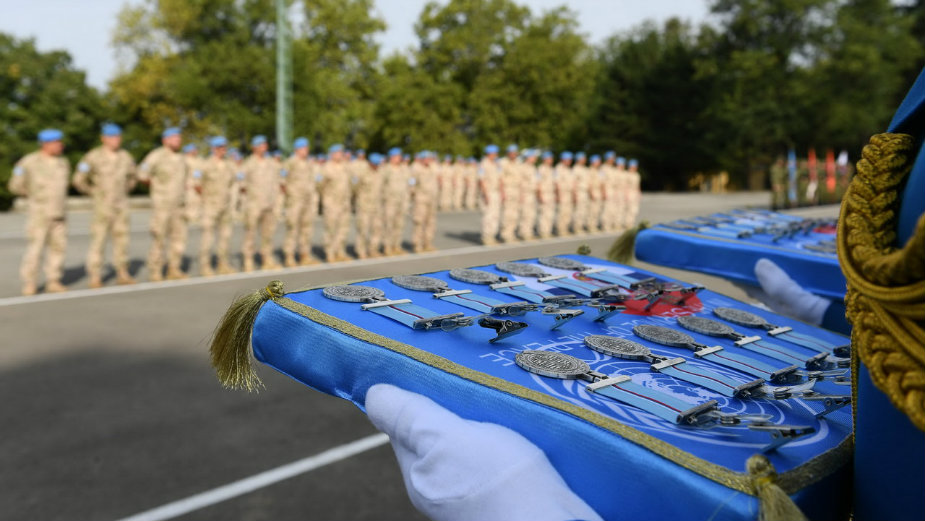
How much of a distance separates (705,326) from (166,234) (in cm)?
867

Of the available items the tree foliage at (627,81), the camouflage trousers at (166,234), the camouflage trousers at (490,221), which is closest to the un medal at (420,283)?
the camouflage trousers at (166,234)

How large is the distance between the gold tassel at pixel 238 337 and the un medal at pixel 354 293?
A: 0.51ft

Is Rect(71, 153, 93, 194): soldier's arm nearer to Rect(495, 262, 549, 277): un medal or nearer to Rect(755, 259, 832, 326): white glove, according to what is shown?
A: Rect(495, 262, 549, 277): un medal

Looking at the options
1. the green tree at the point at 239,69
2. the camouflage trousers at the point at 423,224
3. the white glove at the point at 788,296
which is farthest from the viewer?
the green tree at the point at 239,69

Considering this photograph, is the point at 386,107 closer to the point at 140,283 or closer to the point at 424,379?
the point at 140,283

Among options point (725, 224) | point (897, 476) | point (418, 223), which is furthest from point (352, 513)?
point (418, 223)

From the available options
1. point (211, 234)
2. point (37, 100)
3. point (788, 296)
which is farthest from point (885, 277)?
point (37, 100)

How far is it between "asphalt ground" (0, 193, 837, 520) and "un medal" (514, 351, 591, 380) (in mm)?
1923

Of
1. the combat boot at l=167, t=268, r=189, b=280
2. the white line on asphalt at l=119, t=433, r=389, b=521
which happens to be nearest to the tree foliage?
the combat boot at l=167, t=268, r=189, b=280

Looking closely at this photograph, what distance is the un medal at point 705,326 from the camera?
7.27 ft

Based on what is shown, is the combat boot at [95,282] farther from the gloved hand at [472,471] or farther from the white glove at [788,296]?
the gloved hand at [472,471]

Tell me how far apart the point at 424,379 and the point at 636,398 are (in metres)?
0.50

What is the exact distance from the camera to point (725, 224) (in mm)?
4664

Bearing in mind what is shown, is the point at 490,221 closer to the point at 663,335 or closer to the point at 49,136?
the point at 49,136
